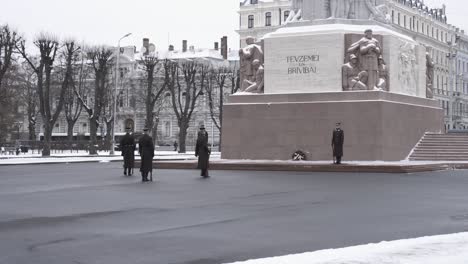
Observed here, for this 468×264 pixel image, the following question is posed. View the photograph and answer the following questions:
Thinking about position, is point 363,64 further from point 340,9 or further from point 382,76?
point 340,9

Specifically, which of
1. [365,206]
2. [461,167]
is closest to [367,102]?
[461,167]

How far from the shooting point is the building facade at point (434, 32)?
97.0m

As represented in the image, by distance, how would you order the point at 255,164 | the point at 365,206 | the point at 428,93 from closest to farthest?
the point at 365,206 < the point at 255,164 < the point at 428,93

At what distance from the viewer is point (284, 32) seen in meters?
28.5

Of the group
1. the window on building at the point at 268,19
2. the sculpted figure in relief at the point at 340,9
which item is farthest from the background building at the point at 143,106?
the sculpted figure in relief at the point at 340,9

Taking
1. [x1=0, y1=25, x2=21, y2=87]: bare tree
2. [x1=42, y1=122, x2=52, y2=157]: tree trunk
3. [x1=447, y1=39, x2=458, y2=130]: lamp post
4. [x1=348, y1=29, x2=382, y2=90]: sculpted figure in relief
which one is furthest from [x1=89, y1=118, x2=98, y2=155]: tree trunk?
[x1=447, y1=39, x2=458, y2=130]: lamp post

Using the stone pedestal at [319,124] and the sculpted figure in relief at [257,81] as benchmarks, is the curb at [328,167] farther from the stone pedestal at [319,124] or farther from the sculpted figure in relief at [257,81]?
the sculpted figure in relief at [257,81]

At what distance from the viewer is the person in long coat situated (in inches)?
798

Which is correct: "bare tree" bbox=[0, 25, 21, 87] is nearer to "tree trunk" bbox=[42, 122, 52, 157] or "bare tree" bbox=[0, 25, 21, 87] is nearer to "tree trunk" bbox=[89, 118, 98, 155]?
"tree trunk" bbox=[42, 122, 52, 157]

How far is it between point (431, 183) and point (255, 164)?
748 cm

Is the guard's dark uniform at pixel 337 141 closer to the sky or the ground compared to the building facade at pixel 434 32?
closer to the ground

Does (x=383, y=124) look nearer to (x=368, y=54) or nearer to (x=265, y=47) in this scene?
(x=368, y=54)

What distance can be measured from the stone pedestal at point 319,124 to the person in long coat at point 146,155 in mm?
7076

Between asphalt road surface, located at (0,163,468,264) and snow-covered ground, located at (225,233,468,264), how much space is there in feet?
1.82
